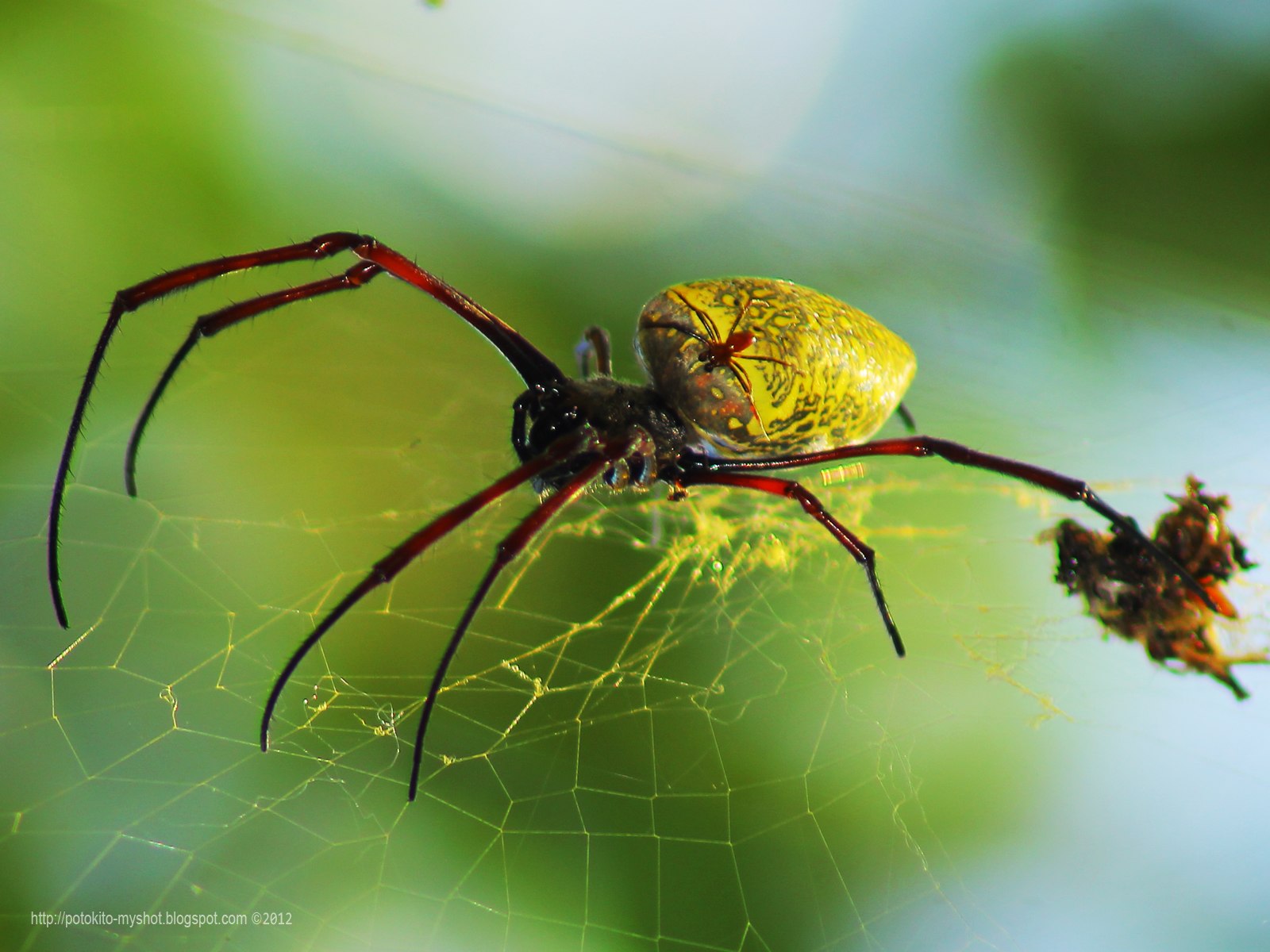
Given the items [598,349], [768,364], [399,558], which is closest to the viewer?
[399,558]

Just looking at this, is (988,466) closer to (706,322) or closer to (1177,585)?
(1177,585)

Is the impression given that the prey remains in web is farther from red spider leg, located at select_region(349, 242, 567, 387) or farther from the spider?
red spider leg, located at select_region(349, 242, 567, 387)

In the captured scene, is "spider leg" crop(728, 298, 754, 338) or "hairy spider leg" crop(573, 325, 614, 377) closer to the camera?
"spider leg" crop(728, 298, 754, 338)

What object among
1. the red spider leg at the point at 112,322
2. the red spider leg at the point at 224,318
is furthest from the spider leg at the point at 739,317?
the red spider leg at the point at 112,322

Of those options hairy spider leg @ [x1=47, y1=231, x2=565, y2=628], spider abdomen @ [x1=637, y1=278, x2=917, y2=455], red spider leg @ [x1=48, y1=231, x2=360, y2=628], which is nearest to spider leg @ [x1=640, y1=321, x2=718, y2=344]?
spider abdomen @ [x1=637, y1=278, x2=917, y2=455]

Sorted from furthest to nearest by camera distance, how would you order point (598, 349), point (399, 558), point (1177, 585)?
point (598, 349), point (1177, 585), point (399, 558)

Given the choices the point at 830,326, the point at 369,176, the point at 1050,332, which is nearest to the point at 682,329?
the point at 830,326

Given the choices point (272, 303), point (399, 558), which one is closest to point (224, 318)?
point (272, 303)

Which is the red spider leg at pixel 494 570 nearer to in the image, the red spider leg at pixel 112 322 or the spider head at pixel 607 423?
the spider head at pixel 607 423
